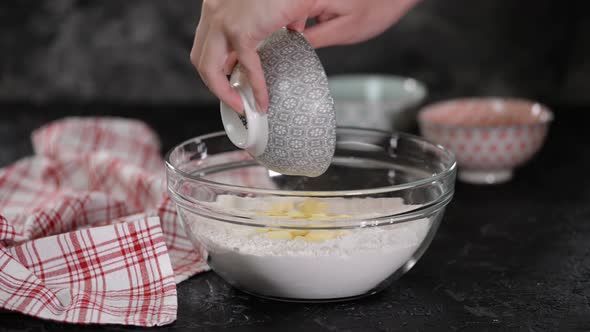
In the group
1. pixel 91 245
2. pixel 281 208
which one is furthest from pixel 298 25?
pixel 91 245

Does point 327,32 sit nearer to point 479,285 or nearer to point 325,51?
point 479,285

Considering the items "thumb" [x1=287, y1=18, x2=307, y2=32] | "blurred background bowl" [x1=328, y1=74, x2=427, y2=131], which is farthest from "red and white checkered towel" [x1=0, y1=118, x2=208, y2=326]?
"blurred background bowl" [x1=328, y1=74, x2=427, y2=131]

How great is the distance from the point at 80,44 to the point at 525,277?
1506 mm

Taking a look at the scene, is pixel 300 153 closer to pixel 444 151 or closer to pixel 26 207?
pixel 444 151

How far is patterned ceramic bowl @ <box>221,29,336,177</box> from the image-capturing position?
94cm

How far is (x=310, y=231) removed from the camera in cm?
96

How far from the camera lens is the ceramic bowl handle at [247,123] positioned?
943 millimetres

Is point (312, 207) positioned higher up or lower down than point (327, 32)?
lower down

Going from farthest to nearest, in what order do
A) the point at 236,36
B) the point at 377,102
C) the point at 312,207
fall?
1. the point at 377,102
2. the point at 312,207
3. the point at 236,36

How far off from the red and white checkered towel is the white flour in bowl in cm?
9

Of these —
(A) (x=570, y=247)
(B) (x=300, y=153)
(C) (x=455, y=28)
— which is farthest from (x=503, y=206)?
(C) (x=455, y=28)

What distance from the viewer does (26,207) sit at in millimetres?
1387

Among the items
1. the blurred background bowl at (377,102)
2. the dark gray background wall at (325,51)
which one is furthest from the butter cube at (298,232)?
the dark gray background wall at (325,51)

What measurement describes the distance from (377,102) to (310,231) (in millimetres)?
763
